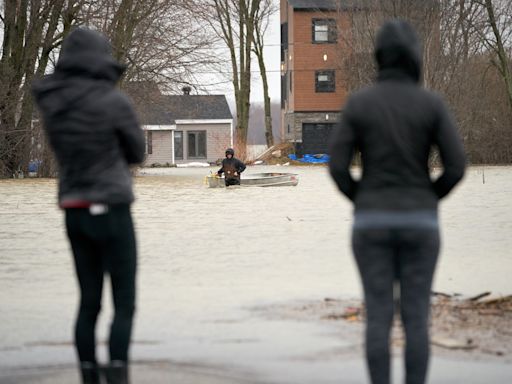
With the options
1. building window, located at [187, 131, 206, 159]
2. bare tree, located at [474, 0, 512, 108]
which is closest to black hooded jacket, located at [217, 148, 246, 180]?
bare tree, located at [474, 0, 512, 108]

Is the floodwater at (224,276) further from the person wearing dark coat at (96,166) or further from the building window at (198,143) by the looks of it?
the building window at (198,143)

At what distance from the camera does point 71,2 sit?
148 ft

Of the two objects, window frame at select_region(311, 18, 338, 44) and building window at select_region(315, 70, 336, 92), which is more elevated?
window frame at select_region(311, 18, 338, 44)

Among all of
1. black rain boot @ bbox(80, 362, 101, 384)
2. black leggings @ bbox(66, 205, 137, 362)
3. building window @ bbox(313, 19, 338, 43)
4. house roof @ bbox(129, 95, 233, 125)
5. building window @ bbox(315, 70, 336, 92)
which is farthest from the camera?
house roof @ bbox(129, 95, 233, 125)

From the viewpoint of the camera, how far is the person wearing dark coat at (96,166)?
5.76 m

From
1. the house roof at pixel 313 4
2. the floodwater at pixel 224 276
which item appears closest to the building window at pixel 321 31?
the house roof at pixel 313 4

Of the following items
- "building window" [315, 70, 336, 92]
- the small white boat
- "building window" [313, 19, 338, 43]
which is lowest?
the small white boat

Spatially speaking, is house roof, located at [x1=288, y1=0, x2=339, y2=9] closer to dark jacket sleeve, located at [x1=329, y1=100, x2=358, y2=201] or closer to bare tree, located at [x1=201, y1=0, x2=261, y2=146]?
bare tree, located at [x1=201, y1=0, x2=261, y2=146]

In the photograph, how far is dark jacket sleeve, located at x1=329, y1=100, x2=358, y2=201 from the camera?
17.1 ft

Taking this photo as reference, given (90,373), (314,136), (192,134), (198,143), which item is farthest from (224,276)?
(198,143)

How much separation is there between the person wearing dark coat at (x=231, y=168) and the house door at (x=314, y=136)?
33.6m

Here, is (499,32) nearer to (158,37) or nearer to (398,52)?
(158,37)

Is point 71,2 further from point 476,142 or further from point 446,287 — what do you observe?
point 446,287

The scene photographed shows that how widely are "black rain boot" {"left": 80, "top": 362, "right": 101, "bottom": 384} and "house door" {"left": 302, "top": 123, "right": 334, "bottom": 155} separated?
6464 cm
